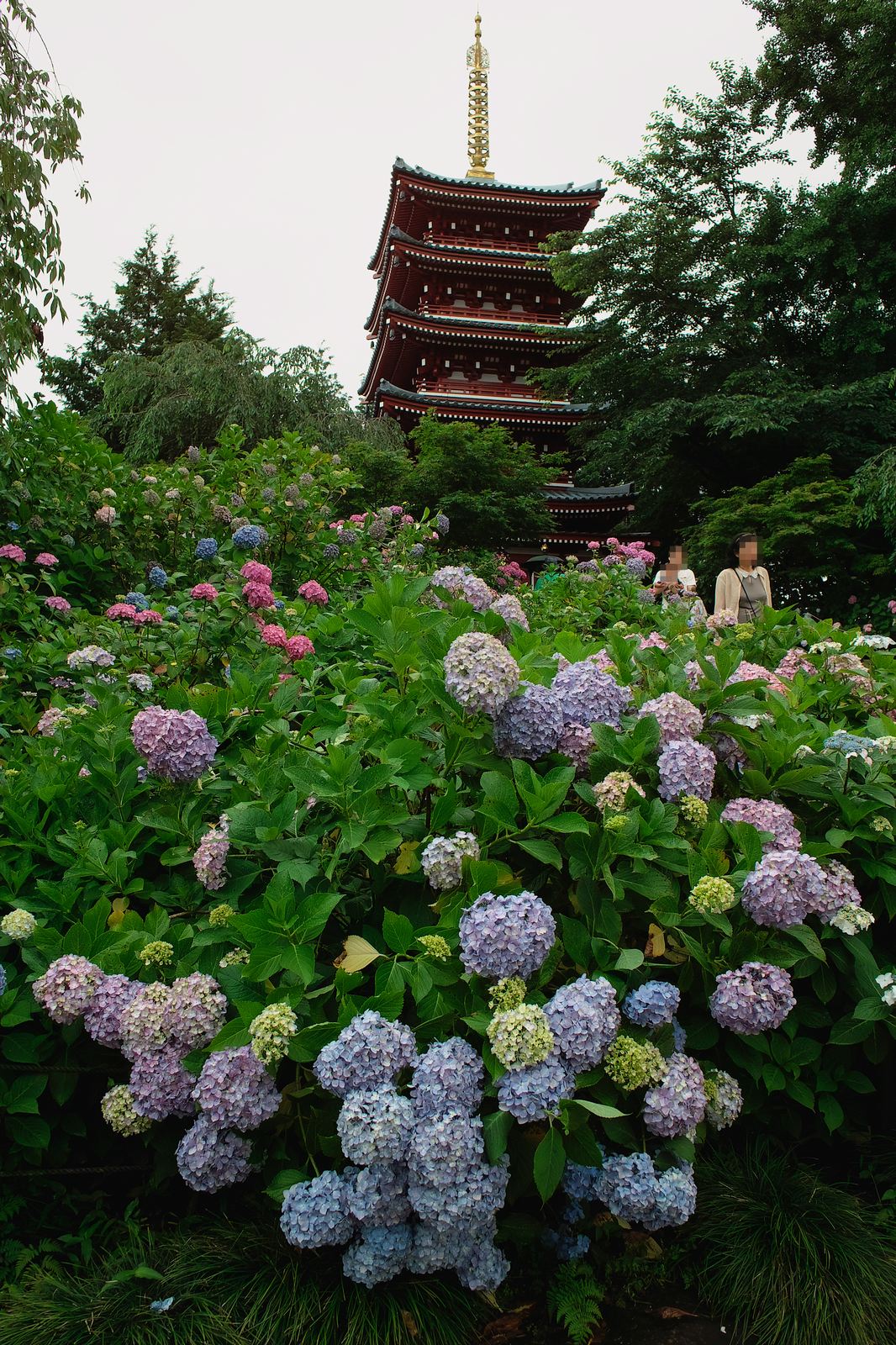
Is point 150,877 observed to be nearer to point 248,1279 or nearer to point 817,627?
point 248,1279

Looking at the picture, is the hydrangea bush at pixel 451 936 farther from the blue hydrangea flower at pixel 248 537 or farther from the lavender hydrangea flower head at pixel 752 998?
the blue hydrangea flower at pixel 248 537

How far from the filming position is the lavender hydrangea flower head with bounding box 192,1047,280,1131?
Result: 1445 mm

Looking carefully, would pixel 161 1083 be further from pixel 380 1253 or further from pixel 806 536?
pixel 806 536

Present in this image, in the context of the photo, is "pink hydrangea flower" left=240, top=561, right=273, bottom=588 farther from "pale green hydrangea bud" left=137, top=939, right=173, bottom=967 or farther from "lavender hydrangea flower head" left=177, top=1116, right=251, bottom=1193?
"lavender hydrangea flower head" left=177, top=1116, right=251, bottom=1193

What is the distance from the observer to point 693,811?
68.3 inches

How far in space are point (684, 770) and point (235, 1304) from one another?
1263 millimetres

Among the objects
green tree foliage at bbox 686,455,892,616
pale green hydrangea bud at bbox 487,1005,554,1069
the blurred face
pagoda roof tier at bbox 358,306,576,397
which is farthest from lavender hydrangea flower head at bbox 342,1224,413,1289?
pagoda roof tier at bbox 358,306,576,397

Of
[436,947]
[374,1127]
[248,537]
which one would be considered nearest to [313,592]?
[248,537]

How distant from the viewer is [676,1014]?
182 cm

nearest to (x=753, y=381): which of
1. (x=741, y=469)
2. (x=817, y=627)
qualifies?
(x=741, y=469)

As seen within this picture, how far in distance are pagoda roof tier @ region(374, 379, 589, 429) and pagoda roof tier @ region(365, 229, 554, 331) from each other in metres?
3.18

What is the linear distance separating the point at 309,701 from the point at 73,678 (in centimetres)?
137

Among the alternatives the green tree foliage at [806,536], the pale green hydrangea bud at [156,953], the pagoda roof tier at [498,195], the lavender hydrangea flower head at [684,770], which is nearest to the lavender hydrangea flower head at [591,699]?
the lavender hydrangea flower head at [684,770]

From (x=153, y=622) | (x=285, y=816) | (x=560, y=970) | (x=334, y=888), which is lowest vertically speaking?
(x=560, y=970)
